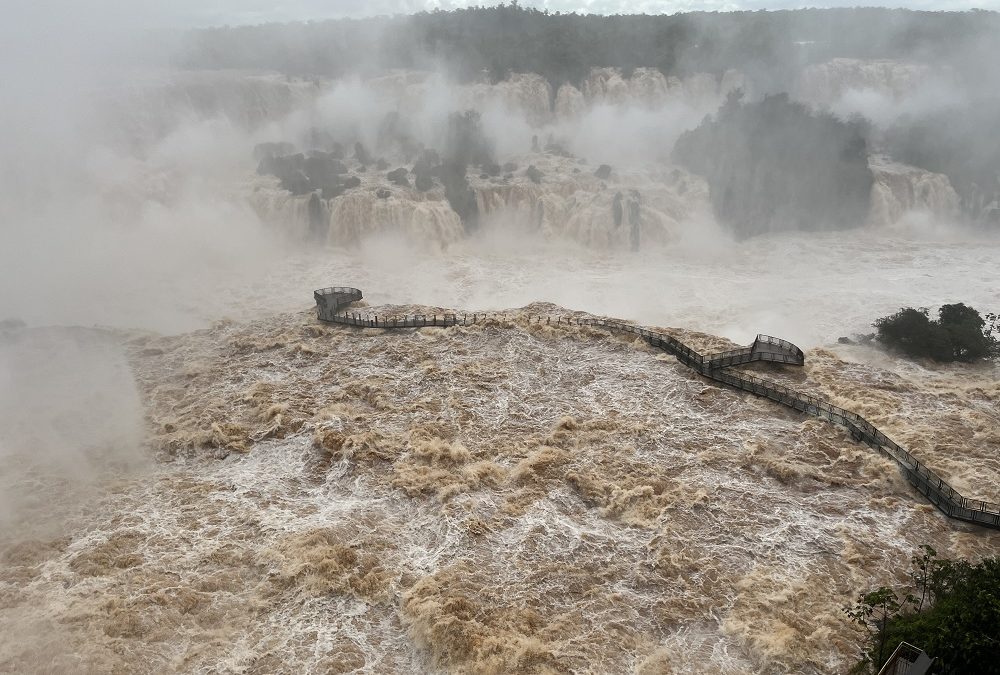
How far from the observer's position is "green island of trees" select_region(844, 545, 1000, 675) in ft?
44.6

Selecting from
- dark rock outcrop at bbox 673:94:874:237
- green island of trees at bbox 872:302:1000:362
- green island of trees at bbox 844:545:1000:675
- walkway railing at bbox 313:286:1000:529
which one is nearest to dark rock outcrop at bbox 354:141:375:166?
walkway railing at bbox 313:286:1000:529

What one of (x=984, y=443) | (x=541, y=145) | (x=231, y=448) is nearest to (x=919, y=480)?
(x=984, y=443)

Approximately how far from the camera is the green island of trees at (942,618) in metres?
13.6

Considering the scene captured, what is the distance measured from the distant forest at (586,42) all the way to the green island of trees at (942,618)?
227ft

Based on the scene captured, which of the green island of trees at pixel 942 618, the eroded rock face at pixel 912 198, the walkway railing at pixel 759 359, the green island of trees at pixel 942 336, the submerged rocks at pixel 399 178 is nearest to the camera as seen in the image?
the green island of trees at pixel 942 618

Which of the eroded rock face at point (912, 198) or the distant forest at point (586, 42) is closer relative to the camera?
the eroded rock face at point (912, 198)

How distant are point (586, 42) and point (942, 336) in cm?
6573

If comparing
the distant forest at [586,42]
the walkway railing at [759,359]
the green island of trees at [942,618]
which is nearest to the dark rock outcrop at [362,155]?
the distant forest at [586,42]

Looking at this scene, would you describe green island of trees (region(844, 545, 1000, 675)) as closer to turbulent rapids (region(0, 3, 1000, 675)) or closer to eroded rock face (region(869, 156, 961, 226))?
turbulent rapids (region(0, 3, 1000, 675))

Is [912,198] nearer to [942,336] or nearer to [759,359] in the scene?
[942,336]

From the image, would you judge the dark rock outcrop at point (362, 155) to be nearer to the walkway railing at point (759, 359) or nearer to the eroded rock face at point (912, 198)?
the walkway railing at point (759, 359)

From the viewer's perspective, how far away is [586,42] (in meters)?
85.6

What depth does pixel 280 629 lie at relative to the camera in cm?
1680

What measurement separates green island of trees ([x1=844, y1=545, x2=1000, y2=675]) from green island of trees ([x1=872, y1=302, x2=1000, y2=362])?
1691 cm
